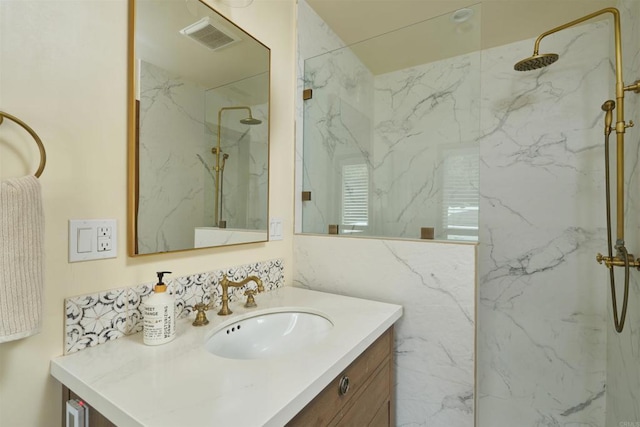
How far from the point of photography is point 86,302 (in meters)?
0.77

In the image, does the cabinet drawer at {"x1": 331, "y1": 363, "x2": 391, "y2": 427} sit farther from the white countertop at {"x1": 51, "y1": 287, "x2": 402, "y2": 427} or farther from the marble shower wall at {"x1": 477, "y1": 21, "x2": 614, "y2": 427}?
the marble shower wall at {"x1": 477, "y1": 21, "x2": 614, "y2": 427}

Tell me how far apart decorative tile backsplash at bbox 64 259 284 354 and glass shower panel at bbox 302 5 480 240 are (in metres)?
0.64

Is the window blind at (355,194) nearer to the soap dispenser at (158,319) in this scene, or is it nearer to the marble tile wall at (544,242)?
the marble tile wall at (544,242)

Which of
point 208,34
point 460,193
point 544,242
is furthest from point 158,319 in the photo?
point 544,242

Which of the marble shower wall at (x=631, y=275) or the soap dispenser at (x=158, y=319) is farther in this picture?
the marble shower wall at (x=631, y=275)

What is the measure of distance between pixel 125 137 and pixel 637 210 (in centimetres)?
181

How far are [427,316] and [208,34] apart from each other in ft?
4.46

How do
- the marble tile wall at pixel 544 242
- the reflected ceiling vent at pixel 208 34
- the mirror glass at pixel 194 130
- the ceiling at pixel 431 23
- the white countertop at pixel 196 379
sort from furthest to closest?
the marble tile wall at pixel 544 242 → the ceiling at pixel 431 23 → the reflected ceiling vent at pixel 208 34 → the mirror glass at pixel 194 130 → the white countertop at pixel 196 379

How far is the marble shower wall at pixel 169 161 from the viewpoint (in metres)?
0.90

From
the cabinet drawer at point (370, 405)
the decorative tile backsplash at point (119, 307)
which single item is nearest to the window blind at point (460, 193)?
the cabinet drawer at point (370, 405)

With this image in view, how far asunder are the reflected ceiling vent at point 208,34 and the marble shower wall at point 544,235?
162cm

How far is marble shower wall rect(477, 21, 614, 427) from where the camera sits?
1.65 metres

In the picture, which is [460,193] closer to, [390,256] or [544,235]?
[390,256]

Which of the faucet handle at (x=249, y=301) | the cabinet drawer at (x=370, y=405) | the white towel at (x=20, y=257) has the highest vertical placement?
the white towel at (x=20, y=257)
